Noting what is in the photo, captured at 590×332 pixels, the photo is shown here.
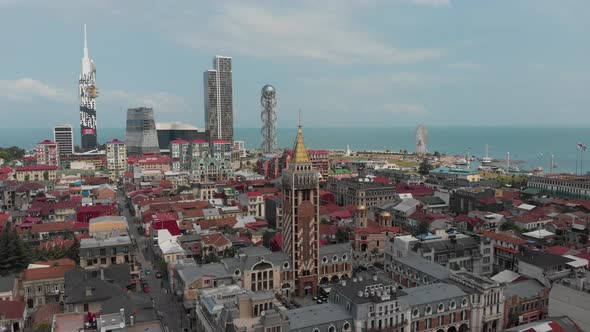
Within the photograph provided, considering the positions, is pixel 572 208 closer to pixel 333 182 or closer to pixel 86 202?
pixel 333 182

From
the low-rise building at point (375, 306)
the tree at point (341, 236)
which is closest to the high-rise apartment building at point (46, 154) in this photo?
the tree at point (341, 236)

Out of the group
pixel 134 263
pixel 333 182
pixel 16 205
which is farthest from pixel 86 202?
pixel 333 182

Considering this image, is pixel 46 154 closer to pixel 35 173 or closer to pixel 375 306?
pixel 35 173

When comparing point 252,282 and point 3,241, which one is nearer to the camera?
point 252,282

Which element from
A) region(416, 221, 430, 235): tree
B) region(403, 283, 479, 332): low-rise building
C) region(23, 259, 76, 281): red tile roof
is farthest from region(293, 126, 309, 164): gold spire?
region(416, 221, 430, 235): tree

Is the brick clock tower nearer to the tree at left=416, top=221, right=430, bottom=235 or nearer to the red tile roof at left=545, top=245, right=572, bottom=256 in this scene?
the tree at left=416, top=221, right=430, bottom=235
